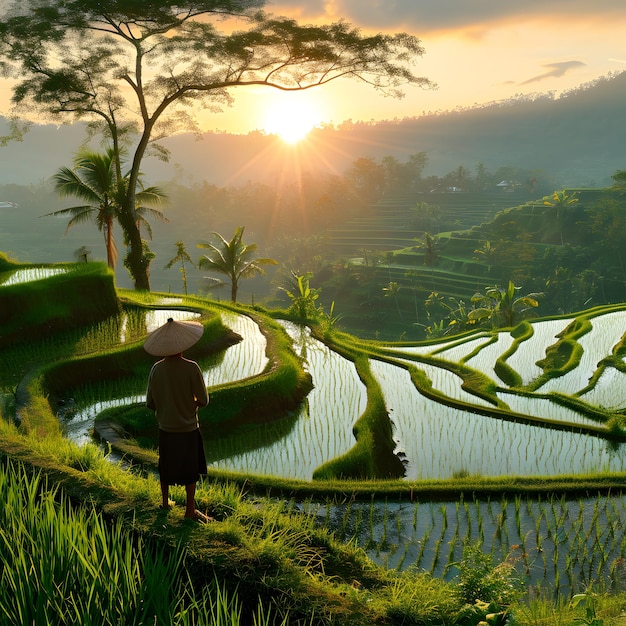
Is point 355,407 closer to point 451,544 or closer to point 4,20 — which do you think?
point 451,544

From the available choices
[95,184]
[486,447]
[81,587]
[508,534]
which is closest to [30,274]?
[95,184]

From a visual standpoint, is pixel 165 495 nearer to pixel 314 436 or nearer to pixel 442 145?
pixel 314 436

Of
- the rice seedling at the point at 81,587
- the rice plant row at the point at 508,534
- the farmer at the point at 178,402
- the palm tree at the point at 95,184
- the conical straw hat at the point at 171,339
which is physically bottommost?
the rice plant row at the point at 508,534

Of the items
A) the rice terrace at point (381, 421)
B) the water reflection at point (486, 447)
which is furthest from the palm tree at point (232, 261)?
the water reflection at point (486, 447)

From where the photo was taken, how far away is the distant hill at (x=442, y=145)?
96.2 m

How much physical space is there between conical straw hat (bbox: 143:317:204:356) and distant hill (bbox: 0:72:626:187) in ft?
281

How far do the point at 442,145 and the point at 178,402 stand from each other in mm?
116208

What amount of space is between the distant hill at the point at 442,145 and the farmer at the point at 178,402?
3376 inches

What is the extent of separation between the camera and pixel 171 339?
353 centimetres

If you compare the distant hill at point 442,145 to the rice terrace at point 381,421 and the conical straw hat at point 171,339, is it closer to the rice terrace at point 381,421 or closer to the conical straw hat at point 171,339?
the rice terrace at point 381,421

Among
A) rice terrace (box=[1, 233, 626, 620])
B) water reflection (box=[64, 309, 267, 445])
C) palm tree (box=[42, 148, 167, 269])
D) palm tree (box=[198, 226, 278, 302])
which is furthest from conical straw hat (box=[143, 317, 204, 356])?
palm tree (box=[198, 226, 278, 302])

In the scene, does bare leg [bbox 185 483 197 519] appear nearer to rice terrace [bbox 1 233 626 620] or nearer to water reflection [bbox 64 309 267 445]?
rice terrace [bbox 1 233 626 620]

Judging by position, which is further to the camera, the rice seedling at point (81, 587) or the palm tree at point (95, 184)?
the palm tree at point (95, 184)

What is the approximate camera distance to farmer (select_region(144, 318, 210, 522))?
3.54 m
